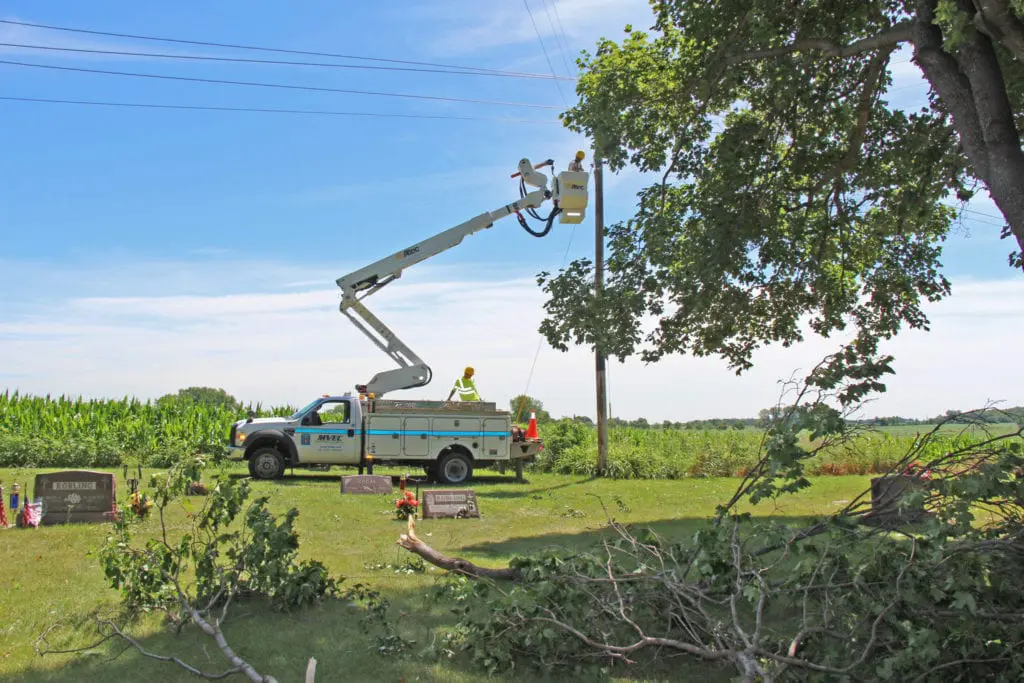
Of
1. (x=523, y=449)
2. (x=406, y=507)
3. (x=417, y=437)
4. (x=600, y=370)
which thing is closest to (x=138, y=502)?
(x=406, y=507)

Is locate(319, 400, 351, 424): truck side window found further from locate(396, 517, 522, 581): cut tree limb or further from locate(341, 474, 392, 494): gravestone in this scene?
locate(396, 517, 522, 581): cut tree limb

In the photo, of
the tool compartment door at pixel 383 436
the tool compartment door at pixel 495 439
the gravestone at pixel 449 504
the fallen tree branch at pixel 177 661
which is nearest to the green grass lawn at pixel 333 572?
the fallen tree branch at pixel 177 661

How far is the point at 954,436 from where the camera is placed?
7.68 metres

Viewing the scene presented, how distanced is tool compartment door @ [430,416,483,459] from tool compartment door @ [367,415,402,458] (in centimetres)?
85

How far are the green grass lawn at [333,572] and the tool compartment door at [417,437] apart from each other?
7.44ft

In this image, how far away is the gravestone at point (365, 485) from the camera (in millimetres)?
16203

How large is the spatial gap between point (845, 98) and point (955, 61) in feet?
12.4

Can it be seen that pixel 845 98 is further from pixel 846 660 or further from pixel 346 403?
pixel 346 403

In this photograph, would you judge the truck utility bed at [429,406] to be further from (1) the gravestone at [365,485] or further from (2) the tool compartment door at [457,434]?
(1) the gravestone at [365,485]

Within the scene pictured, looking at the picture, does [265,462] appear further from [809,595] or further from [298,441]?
[809,595]

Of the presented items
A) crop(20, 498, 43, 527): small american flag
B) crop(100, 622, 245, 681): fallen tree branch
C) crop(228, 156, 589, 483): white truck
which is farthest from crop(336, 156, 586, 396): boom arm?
crop(100, 622, 245, 681): fallen tree branch

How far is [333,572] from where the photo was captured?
29.3ft

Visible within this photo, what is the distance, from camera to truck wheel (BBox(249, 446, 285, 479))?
19.0 m

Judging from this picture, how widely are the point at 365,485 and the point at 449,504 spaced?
3.34 metres
